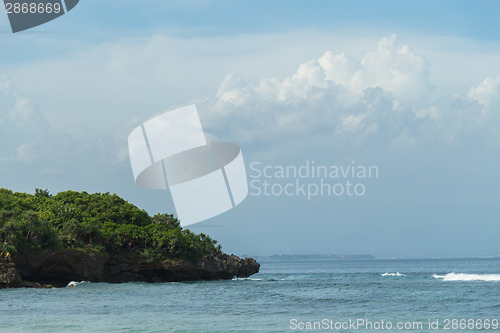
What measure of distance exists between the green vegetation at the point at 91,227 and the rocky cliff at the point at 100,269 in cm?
75

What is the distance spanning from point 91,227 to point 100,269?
3531mm

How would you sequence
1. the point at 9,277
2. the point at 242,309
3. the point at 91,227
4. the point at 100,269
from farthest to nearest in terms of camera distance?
1. the point at 91,227
2. the point at 100,269
3. the point at 9,277
4. the point at 242,309

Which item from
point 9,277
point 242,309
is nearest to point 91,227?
point 9,277

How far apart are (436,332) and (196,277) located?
3487 centimetres

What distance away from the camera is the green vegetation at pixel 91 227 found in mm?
48562

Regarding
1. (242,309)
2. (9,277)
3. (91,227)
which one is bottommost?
(242,309)

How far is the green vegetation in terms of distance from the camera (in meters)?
48.6

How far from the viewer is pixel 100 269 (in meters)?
52.0

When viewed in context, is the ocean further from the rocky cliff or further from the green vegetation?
the green vegetation

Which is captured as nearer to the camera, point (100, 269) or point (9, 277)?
point (9, 277)

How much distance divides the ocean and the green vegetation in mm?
5278

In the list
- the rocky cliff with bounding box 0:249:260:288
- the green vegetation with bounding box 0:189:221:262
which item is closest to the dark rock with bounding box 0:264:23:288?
the rocky cliff with bounding box 0:249:260:288

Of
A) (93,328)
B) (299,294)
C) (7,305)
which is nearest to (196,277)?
(299,294)

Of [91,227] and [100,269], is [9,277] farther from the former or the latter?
[91,227]
